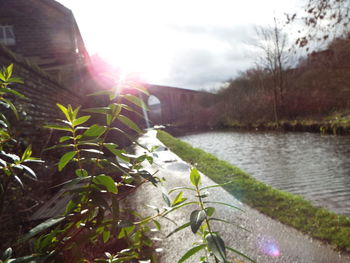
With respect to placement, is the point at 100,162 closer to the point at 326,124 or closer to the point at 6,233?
the point at 6,233

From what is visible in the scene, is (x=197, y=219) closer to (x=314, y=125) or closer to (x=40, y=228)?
(x=40, y=228)

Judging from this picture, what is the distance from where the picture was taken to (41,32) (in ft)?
35.0

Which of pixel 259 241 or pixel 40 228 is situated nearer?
pixel 40 228

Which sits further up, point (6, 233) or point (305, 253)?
point (6, 233)

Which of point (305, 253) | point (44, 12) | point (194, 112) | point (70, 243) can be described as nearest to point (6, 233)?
point (70, 243)

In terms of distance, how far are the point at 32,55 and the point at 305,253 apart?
38.5 ft

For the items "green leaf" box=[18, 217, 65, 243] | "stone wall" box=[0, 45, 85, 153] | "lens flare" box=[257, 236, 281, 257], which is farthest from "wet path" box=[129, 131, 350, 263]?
"stone wall" box=[0, 45, 85, 153]

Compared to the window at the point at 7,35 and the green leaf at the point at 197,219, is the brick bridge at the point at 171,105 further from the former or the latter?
the green leaf at the point at 197,219

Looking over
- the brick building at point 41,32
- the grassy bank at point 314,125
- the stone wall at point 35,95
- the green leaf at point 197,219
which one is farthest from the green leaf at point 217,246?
the grassy bank at point 314,125

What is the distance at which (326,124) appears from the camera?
13.7m

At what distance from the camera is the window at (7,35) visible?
10331 mm

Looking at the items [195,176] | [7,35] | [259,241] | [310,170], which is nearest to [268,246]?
[259,241]

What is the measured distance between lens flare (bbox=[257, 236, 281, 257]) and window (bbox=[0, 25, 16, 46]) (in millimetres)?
11911

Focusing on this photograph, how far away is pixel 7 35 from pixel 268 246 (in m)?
12.5
